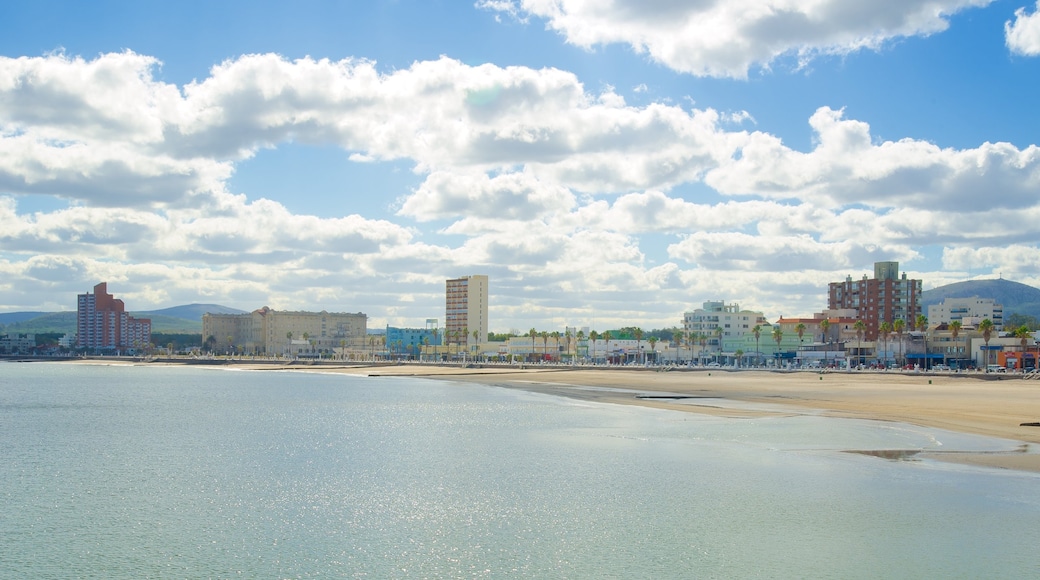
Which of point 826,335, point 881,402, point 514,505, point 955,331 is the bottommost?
point 514,505

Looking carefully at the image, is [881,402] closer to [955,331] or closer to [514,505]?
[514,505]

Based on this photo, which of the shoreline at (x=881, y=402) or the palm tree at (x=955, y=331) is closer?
the shoreline at (x=881, y=402)

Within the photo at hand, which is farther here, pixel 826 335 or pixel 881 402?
pixel 826 335

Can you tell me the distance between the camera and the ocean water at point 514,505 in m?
21.2

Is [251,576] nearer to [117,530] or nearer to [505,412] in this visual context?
[117,530]

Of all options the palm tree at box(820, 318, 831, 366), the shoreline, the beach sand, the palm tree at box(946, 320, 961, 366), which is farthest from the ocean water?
the palm tree at box(820, 318, 831, 366)

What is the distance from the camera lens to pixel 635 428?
5062 centimetres

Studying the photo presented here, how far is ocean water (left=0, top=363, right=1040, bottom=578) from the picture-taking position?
21156 mm

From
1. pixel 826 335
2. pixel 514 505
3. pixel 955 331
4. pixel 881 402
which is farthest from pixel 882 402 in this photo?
pixel 826 335

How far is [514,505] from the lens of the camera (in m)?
28.1

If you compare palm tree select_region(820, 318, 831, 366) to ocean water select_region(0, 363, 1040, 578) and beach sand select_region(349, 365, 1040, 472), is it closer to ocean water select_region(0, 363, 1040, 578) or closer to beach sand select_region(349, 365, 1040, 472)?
beach sand select_region(349, 365, 1040, 472)

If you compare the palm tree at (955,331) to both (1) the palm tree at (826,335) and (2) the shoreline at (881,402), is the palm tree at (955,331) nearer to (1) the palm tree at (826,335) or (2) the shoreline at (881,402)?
(1) the palm tree at (826,335)

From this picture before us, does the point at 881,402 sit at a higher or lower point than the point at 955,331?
lower

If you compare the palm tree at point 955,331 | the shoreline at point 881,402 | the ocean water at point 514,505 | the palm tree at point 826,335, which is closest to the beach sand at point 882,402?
the shoreline at point 881,402
